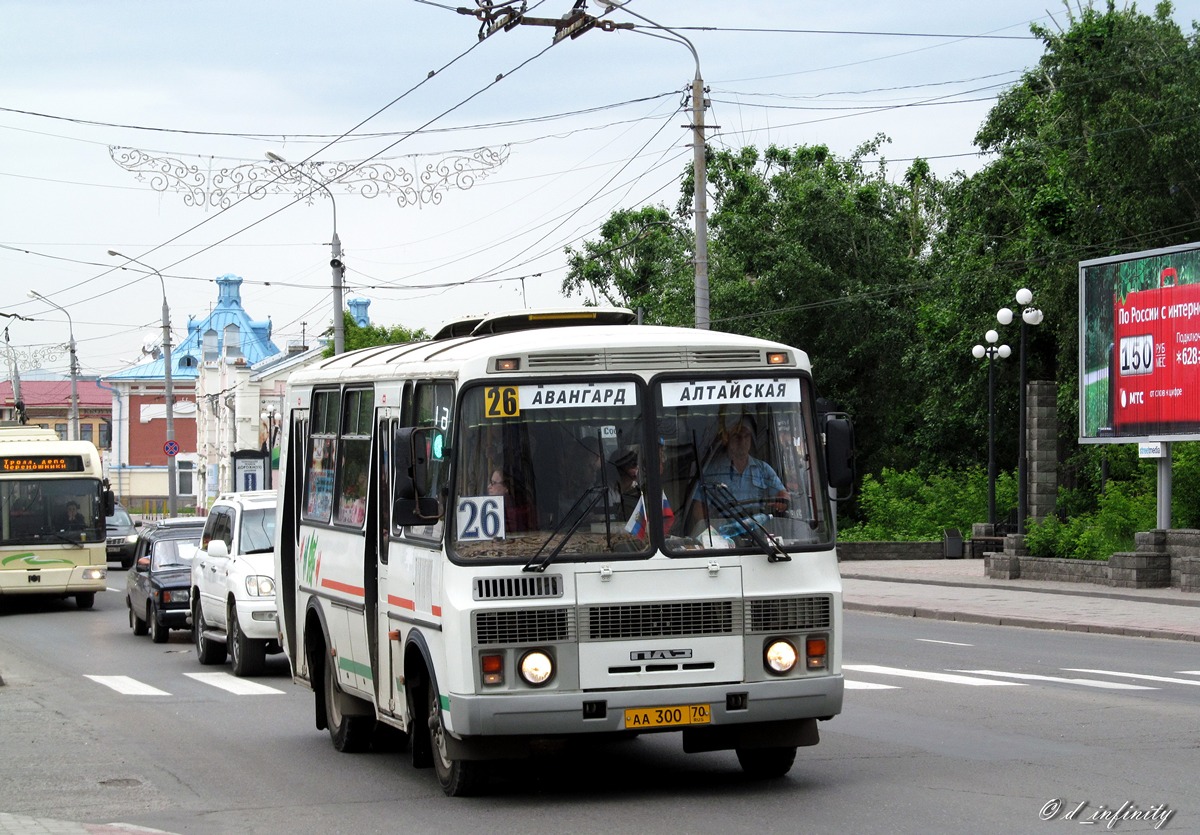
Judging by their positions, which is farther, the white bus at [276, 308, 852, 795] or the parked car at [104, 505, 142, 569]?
the parked car at [104, 505, 142, 569]

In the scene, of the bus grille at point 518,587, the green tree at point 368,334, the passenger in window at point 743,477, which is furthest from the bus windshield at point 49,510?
the green tree at point 368,334

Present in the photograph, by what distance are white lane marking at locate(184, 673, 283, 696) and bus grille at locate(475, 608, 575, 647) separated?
8.33 metres

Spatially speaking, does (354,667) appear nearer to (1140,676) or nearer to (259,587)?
(259,587)

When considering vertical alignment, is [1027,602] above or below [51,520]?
below

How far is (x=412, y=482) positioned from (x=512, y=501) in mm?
551

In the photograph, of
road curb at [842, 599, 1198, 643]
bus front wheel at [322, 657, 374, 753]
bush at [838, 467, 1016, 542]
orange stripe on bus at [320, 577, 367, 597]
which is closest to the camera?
orange stripe on bus at [320, 577, 367, 597]

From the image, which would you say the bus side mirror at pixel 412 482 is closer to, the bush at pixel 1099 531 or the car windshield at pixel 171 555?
the car windshield at pixel 171 555

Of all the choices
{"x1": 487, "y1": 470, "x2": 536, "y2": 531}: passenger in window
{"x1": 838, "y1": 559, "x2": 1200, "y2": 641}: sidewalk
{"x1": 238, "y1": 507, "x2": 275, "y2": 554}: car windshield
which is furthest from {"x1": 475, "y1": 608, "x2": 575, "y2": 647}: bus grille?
{"x1": 838, "y1": 559, "x2": 1200, "y2": 641}: sidewalk

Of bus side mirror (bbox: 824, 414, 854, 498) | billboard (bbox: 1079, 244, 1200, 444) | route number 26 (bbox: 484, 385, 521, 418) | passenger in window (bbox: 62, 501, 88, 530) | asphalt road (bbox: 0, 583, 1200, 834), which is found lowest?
asphalt road (bbox: 0, 583, 1200, 834)

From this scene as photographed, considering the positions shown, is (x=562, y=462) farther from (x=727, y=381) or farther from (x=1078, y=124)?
(x=1078, y=124)

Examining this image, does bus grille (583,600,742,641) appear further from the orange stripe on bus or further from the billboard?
the billboard

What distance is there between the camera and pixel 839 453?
9.51 m

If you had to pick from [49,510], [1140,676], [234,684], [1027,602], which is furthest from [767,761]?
[49,510]

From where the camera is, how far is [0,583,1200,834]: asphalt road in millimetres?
8992
